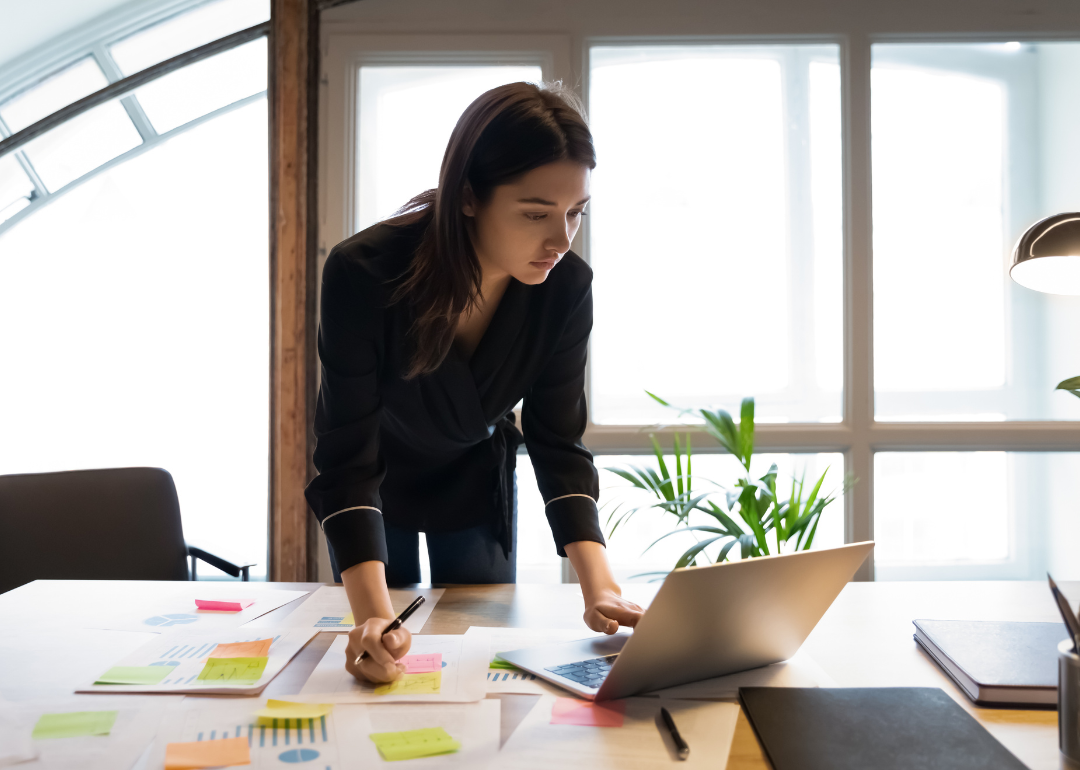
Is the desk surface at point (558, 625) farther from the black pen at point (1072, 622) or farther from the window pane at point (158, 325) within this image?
the window pane at point (158, 325)

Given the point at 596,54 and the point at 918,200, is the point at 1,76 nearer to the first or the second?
the point at 596,54

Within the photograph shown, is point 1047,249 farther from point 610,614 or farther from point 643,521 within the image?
point 643,521

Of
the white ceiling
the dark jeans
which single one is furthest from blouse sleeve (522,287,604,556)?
the white ceiling

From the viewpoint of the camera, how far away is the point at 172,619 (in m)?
1.12

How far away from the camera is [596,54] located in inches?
109

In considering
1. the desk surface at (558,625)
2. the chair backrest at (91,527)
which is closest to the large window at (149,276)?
the chair backrest at (91,527)

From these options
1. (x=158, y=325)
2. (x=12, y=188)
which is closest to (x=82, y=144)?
(x=12, y=188)

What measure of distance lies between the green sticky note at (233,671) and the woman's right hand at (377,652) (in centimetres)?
11

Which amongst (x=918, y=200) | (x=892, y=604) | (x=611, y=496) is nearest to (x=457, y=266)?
(x=892, y=604)

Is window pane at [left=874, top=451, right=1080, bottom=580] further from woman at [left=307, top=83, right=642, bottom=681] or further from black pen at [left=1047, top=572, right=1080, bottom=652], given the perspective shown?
black pen at [left=1047, top=572, right=1080, bottom=652]

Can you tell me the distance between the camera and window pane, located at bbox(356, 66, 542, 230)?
2.78m

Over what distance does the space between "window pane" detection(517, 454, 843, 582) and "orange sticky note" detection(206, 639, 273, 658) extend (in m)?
1.87

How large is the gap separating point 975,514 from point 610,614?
246 centimetres

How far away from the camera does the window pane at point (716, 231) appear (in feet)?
9.20
